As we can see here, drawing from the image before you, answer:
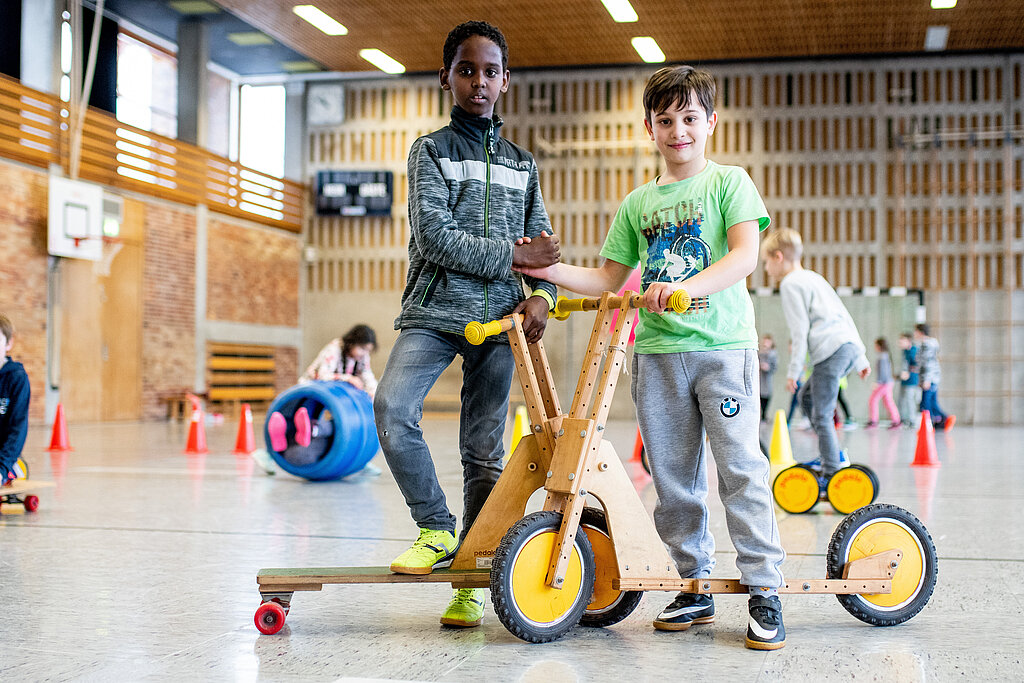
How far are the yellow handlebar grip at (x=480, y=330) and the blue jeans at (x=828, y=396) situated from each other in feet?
11.3

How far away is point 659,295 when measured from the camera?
2.84m

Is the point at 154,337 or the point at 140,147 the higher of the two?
the point at 140,147

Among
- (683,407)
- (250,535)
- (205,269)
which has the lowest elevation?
(250,535)

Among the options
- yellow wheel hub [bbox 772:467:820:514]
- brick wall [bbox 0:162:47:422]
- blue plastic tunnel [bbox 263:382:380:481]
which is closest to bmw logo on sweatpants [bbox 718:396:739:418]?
yellow wheel hub [bbox 772:467:820:514]

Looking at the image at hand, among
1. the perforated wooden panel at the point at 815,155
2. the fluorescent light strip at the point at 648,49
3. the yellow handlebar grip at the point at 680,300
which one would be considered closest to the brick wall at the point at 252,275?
the perforated wooden panel at the point at 815,155

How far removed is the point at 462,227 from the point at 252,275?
18.4 meters

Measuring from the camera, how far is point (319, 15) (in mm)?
17141

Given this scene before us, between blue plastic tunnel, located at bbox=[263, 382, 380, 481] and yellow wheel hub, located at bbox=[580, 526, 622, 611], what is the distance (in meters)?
4.53

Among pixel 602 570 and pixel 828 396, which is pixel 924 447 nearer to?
pixel 828 396

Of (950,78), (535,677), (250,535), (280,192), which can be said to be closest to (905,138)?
(950,78)

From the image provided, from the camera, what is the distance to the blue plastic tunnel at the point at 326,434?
7.48 meters

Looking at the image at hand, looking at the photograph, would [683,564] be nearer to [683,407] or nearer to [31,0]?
[683,407]

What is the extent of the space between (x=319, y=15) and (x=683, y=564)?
15.7 m

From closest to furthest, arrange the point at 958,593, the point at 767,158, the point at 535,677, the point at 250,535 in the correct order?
the point at 535,677
the point at 958,593
the point at 250,535
the point at 767,158
